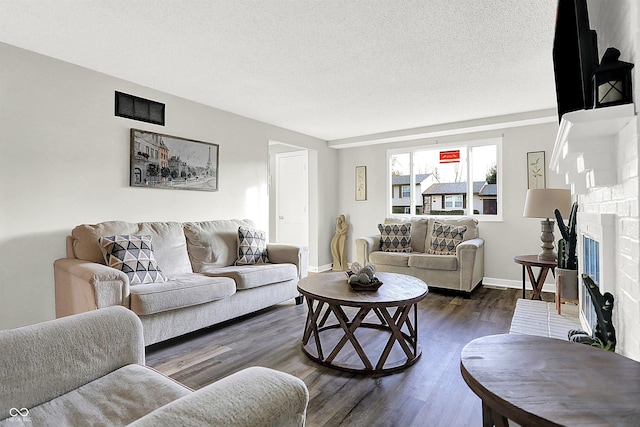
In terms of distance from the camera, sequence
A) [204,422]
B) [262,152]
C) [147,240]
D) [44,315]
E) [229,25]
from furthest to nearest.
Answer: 1. [262,152]
2. [147,240]
3. [44,315]
4. [229,25]
5. [204,422]

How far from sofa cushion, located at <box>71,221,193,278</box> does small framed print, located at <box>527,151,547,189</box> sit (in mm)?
4399

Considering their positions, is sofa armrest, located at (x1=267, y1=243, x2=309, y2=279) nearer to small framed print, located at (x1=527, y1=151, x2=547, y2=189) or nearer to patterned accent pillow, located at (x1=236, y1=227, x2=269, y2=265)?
patterned accent pillow, located at (x1=236, y1=227, x2=269, y2=265)

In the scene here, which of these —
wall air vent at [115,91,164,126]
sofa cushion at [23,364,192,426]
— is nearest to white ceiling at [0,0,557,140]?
wall air vent at [115,91,164,126]

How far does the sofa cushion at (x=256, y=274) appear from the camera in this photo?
10.7 ft

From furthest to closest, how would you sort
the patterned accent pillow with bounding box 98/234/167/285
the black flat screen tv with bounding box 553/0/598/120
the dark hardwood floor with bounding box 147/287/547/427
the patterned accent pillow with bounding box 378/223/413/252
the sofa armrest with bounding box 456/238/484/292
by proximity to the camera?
1. the patterned accent pillow with bounding box 378/223/413/252
2. the sofa armrest with bounding box 456/238/484/292
3. the patterned accent pillow with bounding box 98/234/167/285
4. the dark hardwood floor with bounding box 147/287/547/427
5. the black flat screen tv with bounding box 553/0/598/120

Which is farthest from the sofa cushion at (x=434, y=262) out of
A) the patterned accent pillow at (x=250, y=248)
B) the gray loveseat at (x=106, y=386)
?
the gray loveseat at (x=106, y=386)

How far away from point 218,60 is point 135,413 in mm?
2624

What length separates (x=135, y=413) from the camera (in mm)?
1103

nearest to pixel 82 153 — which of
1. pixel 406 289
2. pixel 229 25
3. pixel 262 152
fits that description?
pixel 229 25

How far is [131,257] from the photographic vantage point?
2.85m

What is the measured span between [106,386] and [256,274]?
2105 millimetres

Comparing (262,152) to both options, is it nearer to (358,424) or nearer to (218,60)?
(218,60)

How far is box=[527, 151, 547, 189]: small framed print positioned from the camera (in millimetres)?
4566

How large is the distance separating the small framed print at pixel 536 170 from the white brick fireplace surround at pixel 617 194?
10.2 ft
